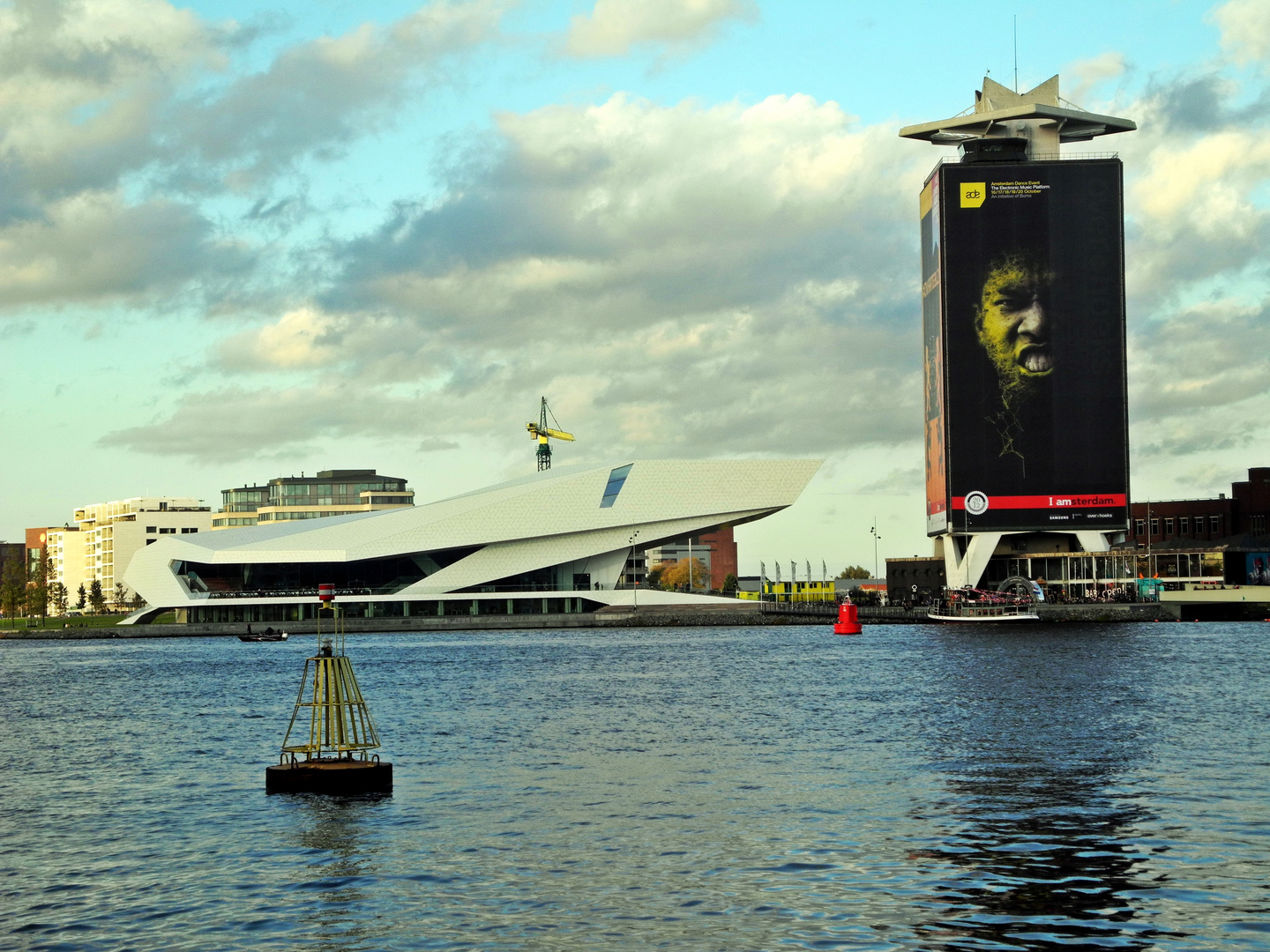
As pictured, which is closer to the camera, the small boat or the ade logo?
the small boat

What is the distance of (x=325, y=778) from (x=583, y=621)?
296 ft

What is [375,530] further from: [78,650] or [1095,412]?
[1095,412]

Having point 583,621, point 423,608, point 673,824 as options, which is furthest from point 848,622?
point 673,824

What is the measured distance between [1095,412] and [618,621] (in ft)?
132

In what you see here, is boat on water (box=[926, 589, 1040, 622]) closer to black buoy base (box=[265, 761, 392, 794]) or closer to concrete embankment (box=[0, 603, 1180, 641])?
concrete embankment (box=[0, 603, 1180, 641])

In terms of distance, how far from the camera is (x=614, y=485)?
118875mm

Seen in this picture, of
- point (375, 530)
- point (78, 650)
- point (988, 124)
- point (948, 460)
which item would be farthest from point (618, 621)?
point (988, 124)

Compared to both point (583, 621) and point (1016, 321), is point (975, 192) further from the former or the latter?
point (583, 621)

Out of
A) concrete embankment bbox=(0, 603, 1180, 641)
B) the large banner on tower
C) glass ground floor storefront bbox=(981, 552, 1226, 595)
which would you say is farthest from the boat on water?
the large banner on tower

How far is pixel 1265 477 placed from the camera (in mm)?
128375

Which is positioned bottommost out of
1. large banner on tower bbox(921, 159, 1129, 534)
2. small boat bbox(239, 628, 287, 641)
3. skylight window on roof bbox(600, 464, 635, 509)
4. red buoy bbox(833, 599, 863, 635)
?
small boat bbox(239, 628, 287, 641)

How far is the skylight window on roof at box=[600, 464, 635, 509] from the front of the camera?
389ft

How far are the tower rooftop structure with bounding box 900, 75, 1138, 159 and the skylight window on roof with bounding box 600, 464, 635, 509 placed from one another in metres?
37.2

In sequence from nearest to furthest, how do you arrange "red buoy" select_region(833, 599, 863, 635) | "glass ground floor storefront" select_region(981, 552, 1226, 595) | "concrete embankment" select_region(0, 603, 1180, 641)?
"red buoy" select_region(833, 599, 863, 635) < "concrete embankment" select_region(0, 603, 1180, 641) < "glass ground floor storefront" select_region(981, 552, 1226, 595)
